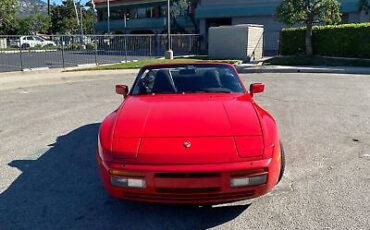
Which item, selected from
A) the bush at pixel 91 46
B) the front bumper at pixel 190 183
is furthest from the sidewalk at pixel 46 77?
the front bumper at pixel 190 183

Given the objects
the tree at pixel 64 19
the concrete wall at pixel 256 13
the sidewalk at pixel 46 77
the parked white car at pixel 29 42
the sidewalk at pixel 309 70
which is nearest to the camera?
the sidewalk at pixel 46 77

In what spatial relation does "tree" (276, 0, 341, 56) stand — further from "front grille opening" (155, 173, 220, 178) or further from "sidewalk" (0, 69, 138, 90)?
"front grille opening" (155, 173, 220, 178)

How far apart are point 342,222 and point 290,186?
Result: 89 centimetres

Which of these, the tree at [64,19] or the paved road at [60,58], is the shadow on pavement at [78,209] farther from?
the tree at [64,19]

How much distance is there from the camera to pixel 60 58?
71.5 ft

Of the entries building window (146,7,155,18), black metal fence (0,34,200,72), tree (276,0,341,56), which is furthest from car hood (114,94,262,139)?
building window (146,7,155,18)

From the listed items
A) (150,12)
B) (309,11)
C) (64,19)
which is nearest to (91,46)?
(309,11)

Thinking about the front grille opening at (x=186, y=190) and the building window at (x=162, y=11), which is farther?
the building window at (x=162, y=11)

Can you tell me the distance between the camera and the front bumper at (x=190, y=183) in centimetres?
306

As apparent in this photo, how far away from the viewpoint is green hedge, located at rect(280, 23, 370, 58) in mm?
20359

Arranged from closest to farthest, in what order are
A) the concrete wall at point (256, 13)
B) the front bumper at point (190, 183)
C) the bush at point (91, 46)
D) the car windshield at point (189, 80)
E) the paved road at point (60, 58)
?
the front bumper at point (190, 183) < the car windshield at point (189, 80) < the paved road at point (60, 58) < the bush at point (91, 46) < the concrete wall at point (256, 13)

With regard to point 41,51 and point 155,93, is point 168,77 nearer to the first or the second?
point 155,93

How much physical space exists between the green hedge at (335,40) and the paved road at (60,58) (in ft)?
30.9

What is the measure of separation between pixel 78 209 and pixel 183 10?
139 ft
